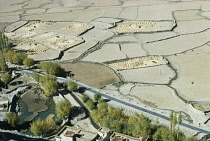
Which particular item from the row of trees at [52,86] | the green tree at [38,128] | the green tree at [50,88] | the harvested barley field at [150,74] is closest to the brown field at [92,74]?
the harvested barley field at [150,74]

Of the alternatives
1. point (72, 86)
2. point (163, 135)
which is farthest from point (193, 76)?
point (163, 135)

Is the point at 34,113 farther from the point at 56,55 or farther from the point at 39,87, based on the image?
the point at 56,55

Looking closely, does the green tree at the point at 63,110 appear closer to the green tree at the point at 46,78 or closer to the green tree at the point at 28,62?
the green tree at the point at 46,78

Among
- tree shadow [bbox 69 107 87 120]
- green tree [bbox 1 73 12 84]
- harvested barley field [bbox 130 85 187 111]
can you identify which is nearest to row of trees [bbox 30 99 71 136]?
tree shadow [bbox 69 107 87 120]

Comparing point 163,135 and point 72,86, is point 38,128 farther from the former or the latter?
point 163,135

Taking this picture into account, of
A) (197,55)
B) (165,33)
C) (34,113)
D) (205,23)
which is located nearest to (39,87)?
(34,113)

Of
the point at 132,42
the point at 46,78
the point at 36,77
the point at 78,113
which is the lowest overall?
the point at 78,113

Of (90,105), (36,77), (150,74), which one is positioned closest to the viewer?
(90,105)
